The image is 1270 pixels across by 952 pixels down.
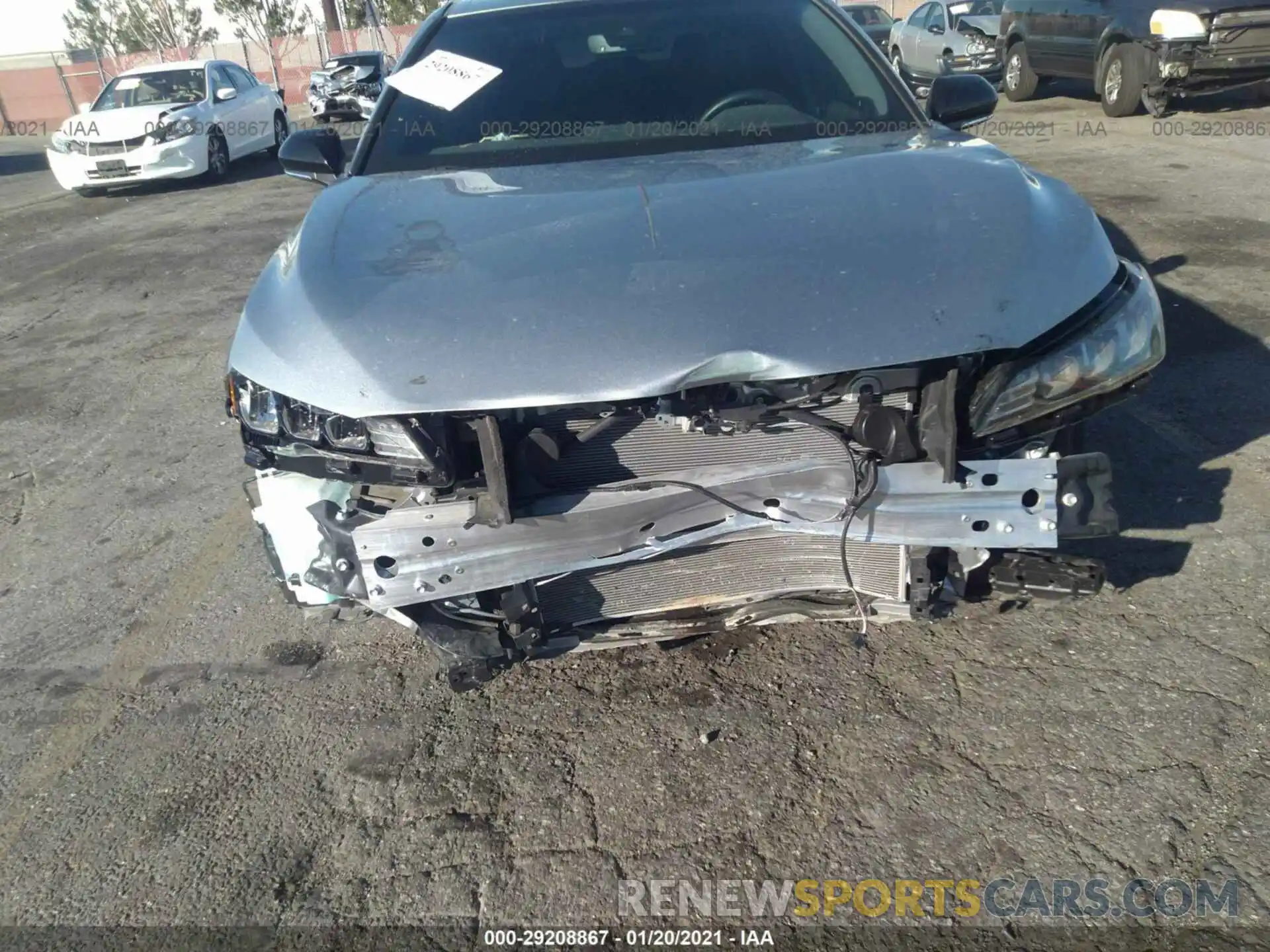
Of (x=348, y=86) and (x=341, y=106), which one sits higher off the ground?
(x=348, y=86)

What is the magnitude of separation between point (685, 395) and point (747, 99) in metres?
1.62

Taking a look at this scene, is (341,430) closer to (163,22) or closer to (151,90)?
(151,90)

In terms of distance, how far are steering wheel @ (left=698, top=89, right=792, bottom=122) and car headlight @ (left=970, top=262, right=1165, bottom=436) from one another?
1445 millimetres

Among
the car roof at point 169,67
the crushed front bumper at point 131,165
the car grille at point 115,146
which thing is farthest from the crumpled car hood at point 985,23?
the car grille at point 115,146

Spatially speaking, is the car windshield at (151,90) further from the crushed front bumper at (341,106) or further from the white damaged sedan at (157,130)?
the crushed front bumper at (341,106)

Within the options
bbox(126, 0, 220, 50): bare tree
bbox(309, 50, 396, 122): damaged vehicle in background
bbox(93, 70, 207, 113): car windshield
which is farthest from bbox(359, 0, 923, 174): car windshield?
bbox(126, 0, 220, 50): bare tree

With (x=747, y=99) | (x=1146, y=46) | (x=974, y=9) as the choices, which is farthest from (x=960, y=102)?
(x=974, y=9)

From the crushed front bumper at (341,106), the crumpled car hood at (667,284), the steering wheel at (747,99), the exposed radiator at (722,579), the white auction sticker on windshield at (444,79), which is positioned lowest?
the crushed front bumper at (341,106)

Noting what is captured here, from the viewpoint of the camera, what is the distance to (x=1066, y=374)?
2.08 meters

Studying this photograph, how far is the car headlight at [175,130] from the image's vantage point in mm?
11484

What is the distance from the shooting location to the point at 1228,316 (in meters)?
4.73

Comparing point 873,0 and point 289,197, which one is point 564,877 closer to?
point 289,197

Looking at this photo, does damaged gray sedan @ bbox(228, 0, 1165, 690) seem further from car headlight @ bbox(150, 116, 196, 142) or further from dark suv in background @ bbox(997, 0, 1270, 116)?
car headlight @ bbox(150, 116, 196, 142)

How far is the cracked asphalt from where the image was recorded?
2072 millimetres
